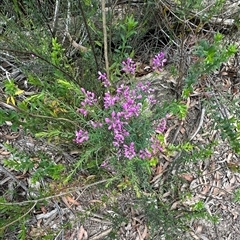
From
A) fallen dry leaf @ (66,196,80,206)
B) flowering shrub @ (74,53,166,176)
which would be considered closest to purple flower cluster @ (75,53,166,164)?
flowering shrub @ (74,53,166,176)

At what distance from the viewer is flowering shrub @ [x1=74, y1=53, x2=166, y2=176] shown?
157 cm

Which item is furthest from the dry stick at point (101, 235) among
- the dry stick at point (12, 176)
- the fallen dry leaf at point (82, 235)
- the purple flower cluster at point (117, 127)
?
the purple flower cluster at point (117, 127)

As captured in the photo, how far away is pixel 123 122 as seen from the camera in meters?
1.57

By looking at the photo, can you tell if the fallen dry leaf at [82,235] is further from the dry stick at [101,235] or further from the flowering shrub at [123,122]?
the flowering shrub at [123,122]

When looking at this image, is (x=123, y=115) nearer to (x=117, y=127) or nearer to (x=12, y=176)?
(x=117, y=127)

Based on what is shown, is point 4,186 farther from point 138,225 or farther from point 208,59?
point 208,59

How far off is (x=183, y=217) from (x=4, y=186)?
961mm

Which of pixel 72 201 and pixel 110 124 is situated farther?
pixel 72 201

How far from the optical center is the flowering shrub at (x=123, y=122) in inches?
61.7

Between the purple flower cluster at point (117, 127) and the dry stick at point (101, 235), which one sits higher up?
the purple flower cluster at point (117, 127)

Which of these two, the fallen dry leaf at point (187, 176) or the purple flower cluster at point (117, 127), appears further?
the fallen dry leaf at point (187, 176)

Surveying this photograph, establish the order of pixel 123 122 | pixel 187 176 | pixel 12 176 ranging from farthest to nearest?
pixel 187 176 < pixel 12 176 < pixel 123 122

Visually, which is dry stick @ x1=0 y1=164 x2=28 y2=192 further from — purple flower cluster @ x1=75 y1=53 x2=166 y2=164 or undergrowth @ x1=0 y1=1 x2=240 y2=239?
purple flower cluster @ x1=75 y1=53 x2=166 y2=164

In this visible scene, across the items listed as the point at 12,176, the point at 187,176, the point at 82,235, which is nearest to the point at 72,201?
the point at 82,235
